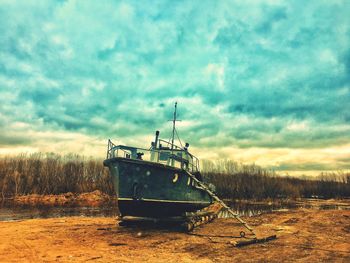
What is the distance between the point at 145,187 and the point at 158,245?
2.33 metres

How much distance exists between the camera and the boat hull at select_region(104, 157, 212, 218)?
1101 cm

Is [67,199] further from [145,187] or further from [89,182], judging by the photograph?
[145,187]

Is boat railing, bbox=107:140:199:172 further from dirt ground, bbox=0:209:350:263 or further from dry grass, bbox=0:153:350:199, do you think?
dry grass, bbox=0:153:350:199

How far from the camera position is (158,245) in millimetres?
9375

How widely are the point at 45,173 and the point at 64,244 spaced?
2687 cm

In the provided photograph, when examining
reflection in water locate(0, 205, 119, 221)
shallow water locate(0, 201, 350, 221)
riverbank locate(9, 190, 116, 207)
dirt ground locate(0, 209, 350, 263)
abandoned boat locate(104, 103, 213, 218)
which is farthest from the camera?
riverbank locate(9, 190, 116, 207)

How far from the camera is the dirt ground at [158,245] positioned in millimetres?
7727

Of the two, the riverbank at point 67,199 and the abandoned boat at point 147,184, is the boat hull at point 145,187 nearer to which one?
the abandoned boat at point 147,184

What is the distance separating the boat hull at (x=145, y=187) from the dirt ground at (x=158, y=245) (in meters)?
0.92

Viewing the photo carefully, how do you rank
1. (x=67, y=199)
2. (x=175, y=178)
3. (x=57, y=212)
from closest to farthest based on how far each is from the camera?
(x=175, y=178)
(x=57, y=212)
(x=67, y=199)

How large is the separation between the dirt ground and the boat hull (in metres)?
0.92

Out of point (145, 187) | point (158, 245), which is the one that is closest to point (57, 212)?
point (145, 187)

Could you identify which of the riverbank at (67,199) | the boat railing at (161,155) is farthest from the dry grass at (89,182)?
the boat railing at (161,155)

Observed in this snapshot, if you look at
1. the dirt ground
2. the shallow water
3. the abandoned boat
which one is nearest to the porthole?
the abandoned boat
